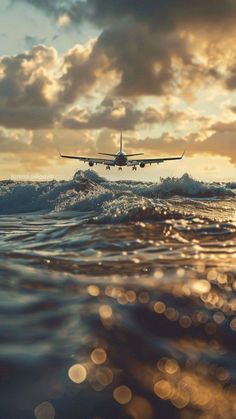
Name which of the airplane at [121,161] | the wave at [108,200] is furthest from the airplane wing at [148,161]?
the wave at [108,200]

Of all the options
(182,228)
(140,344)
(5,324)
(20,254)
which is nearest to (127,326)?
(140,344)

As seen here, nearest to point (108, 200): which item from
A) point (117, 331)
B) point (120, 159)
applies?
point (117, 331)

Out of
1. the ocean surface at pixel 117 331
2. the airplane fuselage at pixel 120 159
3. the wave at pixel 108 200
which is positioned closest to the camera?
the ocean surface at pixel 117 331

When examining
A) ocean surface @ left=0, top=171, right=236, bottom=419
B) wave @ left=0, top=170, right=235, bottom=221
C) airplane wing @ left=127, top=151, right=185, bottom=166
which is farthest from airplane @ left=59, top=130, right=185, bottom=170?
ocean surface @ left=0, top=171, right=236, bottom=419

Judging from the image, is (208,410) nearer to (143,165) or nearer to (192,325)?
(192,325)

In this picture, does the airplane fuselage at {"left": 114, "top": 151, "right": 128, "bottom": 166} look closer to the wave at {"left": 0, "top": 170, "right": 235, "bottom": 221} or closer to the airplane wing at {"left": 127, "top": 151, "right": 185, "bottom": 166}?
the airplane wing at {"left": 127, "top": 151, "right": 185, "bottom": 166}

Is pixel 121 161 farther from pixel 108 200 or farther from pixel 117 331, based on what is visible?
pixel 117 331

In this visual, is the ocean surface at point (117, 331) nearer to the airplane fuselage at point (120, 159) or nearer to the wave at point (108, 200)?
the wave at point (108, 200)
